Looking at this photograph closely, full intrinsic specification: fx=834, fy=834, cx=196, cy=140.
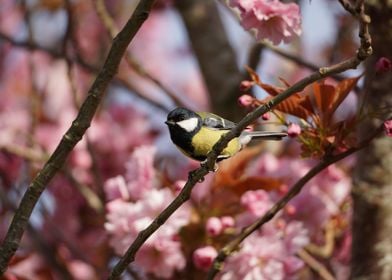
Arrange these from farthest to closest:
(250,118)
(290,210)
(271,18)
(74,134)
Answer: (290,210) → (271,18) → (74,134) → (250,118)

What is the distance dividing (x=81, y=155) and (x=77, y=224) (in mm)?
235

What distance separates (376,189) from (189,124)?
0.47 metres

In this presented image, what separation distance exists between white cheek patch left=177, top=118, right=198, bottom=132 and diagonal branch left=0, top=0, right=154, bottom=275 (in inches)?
10.3

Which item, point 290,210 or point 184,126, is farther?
point 290,210

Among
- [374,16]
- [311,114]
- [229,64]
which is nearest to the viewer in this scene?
[311,114]

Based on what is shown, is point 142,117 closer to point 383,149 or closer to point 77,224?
point 77,224

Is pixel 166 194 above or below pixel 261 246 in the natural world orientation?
above

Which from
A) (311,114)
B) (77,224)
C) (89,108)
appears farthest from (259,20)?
(77,224)

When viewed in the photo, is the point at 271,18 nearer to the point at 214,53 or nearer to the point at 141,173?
the point at 141,173

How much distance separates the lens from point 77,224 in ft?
8.85

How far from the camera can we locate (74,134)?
1.32 m

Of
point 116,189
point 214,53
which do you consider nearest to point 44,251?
point 116,189

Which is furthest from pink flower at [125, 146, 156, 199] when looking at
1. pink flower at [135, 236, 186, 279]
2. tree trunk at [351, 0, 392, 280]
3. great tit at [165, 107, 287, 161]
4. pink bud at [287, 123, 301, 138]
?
pink bud at [287, 123, 301, 138]

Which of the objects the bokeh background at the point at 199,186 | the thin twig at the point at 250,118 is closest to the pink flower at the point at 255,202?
the bokeh background at the point at 199,186
